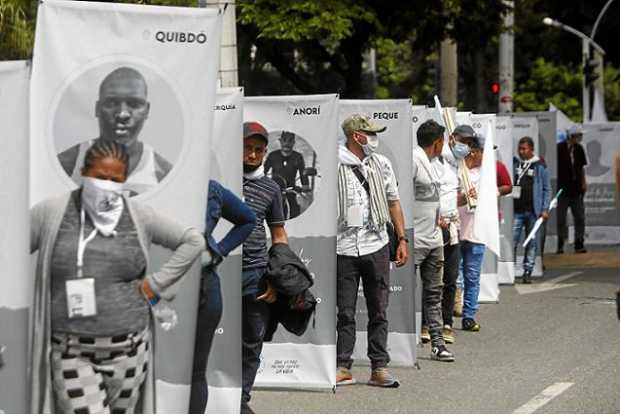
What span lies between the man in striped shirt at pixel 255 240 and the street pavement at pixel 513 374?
2.09 feet

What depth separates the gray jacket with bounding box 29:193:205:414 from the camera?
655cm

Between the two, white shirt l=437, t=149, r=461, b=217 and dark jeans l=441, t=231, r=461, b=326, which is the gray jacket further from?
dark jeans l=441, t=231, r=461, b=326

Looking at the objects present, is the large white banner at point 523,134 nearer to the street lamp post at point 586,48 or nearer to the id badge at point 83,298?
the id badge at point 83,298

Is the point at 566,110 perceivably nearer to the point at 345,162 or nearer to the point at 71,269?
the point at 345,162

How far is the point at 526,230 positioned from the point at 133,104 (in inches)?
540

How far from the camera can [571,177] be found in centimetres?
2462

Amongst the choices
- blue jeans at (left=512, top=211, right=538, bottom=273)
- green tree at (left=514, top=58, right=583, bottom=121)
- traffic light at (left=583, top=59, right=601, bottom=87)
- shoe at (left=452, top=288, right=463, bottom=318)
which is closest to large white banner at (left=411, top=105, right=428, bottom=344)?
shoe at (left=452, top=288, right=463, bottom=318)

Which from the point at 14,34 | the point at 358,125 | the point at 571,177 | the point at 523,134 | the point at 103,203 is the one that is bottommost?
the point at 103,203

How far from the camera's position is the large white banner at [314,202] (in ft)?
36.7

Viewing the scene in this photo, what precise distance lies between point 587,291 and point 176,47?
498 inches

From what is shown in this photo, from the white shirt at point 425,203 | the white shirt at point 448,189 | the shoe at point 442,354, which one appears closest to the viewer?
the shoe at point 442,354

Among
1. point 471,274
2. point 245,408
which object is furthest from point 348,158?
point 471,274

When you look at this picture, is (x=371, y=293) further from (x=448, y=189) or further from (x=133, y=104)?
(x=133, y=104)

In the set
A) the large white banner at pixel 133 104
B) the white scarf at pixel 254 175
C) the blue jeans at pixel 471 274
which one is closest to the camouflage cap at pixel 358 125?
the white scarf at pixel 254 175
